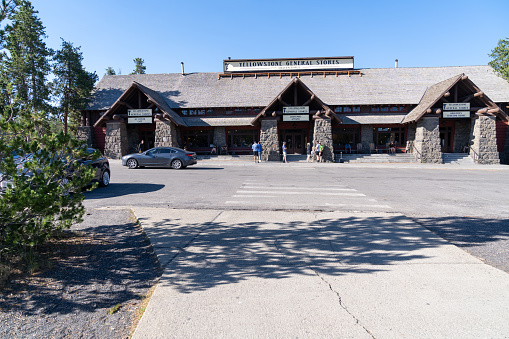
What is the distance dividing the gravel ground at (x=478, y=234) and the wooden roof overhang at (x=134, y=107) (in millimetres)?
24424

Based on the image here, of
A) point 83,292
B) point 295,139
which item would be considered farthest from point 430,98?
point 83,292

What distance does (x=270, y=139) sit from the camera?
2594 cm

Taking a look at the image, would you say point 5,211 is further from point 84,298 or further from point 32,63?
point 32,63

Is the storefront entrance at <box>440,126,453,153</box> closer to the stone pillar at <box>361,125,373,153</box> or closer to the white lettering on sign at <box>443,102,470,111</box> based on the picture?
the white lettering on sign at <box>443,102,470,111</box>

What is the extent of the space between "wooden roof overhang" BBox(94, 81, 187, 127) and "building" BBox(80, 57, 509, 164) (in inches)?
4.6

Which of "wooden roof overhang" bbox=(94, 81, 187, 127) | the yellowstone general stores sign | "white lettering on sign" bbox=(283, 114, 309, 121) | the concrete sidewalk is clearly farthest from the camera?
the yellowstone general stores sign

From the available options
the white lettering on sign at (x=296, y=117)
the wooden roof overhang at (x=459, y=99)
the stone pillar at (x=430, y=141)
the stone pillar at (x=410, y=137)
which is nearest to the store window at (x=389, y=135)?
the stone pillar at (x=410, y=137)

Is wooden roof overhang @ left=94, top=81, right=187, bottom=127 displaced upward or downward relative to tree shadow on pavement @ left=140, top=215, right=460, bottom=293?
upward

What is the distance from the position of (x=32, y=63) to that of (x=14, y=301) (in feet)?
115

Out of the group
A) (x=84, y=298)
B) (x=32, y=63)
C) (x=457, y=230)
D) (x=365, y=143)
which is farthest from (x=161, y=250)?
(x=32, y=63)

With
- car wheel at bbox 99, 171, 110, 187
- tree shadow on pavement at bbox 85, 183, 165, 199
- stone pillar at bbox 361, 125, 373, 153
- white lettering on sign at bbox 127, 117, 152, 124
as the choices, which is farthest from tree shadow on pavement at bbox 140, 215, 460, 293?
stone pillar at bbox 361, 125, 373, 153

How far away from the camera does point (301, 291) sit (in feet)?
10.8

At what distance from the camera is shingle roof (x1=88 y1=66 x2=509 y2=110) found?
29562mm

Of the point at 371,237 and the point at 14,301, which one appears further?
the point at 371,237
